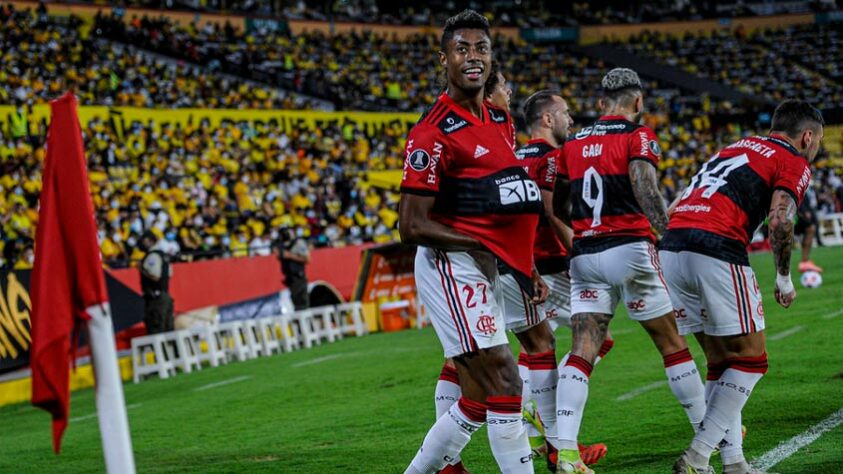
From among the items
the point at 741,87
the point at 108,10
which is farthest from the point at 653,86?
the point at 108,10

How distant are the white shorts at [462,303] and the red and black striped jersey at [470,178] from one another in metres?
0.15

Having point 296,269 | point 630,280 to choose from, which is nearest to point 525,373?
point 630,280

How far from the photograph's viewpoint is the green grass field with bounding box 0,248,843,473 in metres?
8.15

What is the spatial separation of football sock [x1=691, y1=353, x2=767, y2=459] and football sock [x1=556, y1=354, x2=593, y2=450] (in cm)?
69

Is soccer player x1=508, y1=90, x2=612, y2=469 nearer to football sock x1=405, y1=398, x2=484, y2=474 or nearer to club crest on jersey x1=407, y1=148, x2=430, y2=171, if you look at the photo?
football sock x1=405, y1=398, x2=484, y2=474

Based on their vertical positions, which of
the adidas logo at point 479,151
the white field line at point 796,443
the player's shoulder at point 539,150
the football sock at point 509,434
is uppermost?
the adidas logo at point 479,151

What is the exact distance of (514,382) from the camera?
5.45 meters

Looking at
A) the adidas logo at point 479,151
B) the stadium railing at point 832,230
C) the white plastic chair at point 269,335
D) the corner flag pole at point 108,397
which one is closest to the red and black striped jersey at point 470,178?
the adidas logo at point 479,151

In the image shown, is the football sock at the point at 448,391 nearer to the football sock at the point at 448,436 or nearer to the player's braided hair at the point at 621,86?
the football sock at the point at 448,436

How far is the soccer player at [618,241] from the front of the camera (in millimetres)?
7066

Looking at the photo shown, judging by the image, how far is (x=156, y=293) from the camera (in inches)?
720

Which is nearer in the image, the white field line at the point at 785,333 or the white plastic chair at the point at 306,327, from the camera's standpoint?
the white field line at the point at 785,333

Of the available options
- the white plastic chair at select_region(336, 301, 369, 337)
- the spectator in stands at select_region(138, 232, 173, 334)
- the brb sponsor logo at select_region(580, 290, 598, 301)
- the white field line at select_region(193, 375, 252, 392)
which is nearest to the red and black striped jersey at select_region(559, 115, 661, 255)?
the brb sponsor logo at select_region(580, 290, 598, 301)

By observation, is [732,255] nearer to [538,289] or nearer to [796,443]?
[538,289]
